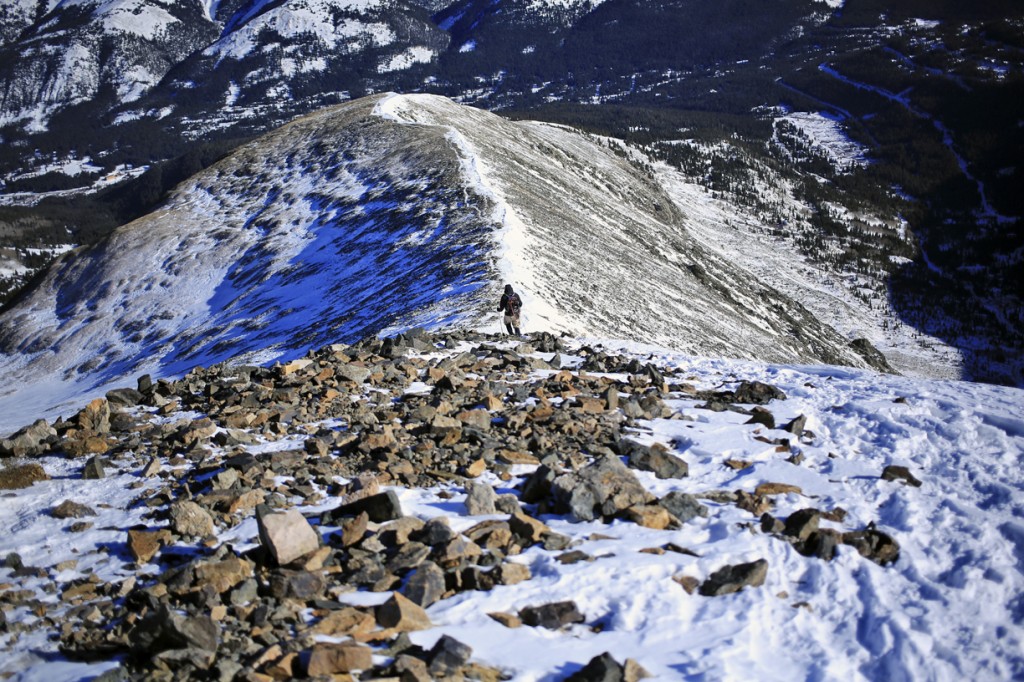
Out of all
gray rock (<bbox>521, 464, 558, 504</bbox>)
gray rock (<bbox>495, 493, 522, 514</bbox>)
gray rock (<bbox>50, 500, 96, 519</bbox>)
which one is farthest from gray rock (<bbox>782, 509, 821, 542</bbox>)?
gray rock (<bbox>50, 500, 96, 519</bbox>)

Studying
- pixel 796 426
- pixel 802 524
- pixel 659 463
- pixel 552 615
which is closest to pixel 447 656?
pixel 552 615

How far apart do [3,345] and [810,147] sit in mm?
145251

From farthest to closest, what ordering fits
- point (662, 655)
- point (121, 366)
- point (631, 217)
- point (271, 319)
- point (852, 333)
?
point (852, 333) → point (631, 217) → point (121, 366) → point (271, 319) → point (662, 655)

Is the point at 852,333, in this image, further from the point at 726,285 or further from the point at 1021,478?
the point at 1021,478

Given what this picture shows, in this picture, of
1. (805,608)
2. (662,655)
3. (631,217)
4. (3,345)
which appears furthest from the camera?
(631,217)

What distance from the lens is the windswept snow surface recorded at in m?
6.30

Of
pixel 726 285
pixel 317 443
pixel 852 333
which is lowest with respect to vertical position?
pixel 852 333

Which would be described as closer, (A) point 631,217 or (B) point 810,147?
(A) point 631,217

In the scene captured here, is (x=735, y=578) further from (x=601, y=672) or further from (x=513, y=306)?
(x=513, y=306)

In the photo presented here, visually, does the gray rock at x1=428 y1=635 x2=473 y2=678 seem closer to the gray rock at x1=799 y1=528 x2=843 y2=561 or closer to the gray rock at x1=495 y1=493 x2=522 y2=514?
the gray rock at x1=495 y1=493 x2=522 y2=514

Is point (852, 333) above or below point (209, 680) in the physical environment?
below

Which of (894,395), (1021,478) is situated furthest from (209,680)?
(894,395)

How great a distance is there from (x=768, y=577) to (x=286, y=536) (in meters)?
4.88

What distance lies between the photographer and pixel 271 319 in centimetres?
3198
